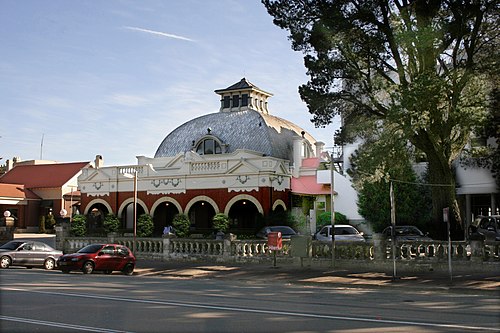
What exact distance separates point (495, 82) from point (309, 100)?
7.69m

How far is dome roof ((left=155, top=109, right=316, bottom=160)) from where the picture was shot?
5213 centimetres

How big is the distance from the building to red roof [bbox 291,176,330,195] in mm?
27199

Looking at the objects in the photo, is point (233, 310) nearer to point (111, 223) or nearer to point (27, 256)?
point (27, 256)

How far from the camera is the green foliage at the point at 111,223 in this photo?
48.2 metres

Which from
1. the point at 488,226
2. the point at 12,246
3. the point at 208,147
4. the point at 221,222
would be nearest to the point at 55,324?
the point at 12,246

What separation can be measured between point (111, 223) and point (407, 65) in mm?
29750

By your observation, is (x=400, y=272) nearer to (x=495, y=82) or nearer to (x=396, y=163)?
(x=396, y=163)

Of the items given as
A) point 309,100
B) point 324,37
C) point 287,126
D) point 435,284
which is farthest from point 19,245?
point 287,126

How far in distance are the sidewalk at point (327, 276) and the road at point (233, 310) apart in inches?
61.1

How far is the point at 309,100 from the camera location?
26.9m

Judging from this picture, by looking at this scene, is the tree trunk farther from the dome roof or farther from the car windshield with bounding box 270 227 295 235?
the dome roof

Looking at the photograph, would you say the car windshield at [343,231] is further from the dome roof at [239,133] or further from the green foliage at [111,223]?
the green foliage at [111,223]

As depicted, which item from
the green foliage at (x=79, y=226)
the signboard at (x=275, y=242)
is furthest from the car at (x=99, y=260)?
the green foliage at (x=79, y=226)

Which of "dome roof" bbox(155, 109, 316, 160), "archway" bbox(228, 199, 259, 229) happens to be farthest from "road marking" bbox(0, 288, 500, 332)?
"dome roof" bbox(155, 109, 316, 160)
